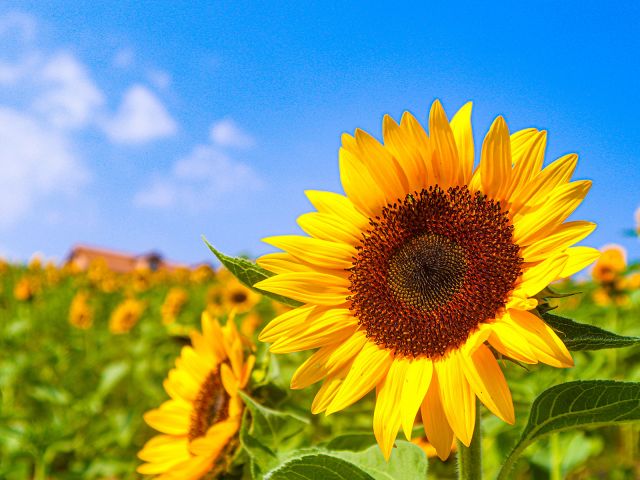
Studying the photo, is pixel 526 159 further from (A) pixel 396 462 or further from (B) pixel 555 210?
(A) pixel 396 462

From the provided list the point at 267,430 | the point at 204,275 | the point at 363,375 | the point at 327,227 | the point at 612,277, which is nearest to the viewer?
the point at 363,375

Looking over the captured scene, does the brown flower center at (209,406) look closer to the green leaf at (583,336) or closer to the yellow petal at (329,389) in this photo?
the yellow petal at (329,389)

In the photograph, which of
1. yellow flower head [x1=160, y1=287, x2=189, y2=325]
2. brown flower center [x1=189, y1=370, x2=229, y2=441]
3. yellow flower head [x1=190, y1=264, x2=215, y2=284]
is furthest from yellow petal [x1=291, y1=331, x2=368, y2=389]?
yellow flower head [x1=190, y1=264, x2=215, y2=284]

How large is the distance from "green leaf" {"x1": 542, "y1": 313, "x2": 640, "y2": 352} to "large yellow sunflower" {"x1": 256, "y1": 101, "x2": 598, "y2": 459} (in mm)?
47

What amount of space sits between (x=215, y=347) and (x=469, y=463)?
989mm

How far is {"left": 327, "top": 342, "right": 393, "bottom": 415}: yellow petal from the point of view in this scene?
1.38 metres

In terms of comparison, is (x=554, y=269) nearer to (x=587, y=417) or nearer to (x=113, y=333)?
(x=587, y=417)

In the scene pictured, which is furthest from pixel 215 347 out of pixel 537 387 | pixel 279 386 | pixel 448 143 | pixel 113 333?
pixel 113 333

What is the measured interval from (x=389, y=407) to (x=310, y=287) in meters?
0.32

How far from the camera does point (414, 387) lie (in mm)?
1332

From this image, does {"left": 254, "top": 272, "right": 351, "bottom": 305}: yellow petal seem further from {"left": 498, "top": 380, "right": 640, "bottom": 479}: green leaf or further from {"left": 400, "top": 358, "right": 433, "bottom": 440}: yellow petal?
{"left": 498, "top": 380, "right": 640, "bottom": 479}: green leaf

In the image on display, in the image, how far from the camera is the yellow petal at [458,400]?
4.13 feet

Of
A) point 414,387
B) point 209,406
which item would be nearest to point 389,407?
point 414,387

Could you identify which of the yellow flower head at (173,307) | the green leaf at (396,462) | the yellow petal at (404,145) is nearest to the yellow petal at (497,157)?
the yellow petal at (404,145)
